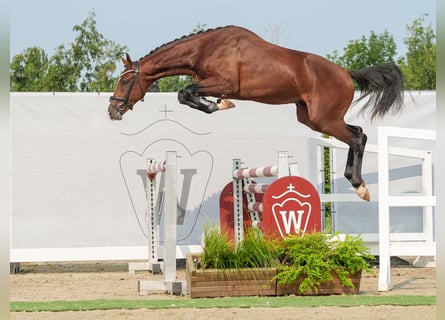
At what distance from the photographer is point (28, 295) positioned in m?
5.99

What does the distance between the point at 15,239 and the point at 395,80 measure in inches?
179

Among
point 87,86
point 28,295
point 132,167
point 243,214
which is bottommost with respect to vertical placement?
point 28,295

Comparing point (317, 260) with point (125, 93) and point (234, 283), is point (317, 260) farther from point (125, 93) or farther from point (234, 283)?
point (125, 93)

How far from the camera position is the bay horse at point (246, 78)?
4.76 m

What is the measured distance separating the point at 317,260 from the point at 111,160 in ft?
11.6

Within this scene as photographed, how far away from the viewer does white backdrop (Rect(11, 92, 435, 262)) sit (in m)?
8.07

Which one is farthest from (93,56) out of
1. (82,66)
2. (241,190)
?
(241,190)

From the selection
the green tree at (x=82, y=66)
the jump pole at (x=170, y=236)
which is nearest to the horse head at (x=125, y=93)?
the jump pole at (x=170, y=236)

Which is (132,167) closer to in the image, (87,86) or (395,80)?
(395,80)

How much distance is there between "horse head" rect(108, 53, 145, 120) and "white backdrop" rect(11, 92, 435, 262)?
11.0 ft

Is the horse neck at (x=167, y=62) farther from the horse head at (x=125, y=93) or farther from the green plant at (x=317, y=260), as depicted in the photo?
the green plant at (x=317, y=260)

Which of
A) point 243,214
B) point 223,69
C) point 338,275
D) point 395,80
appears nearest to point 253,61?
point 223,69

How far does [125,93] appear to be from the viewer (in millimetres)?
4754

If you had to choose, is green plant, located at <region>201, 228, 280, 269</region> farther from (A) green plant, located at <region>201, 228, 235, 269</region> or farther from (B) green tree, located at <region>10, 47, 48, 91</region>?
(B) green tree, located at <region>10, 47, 48, 91</region>
